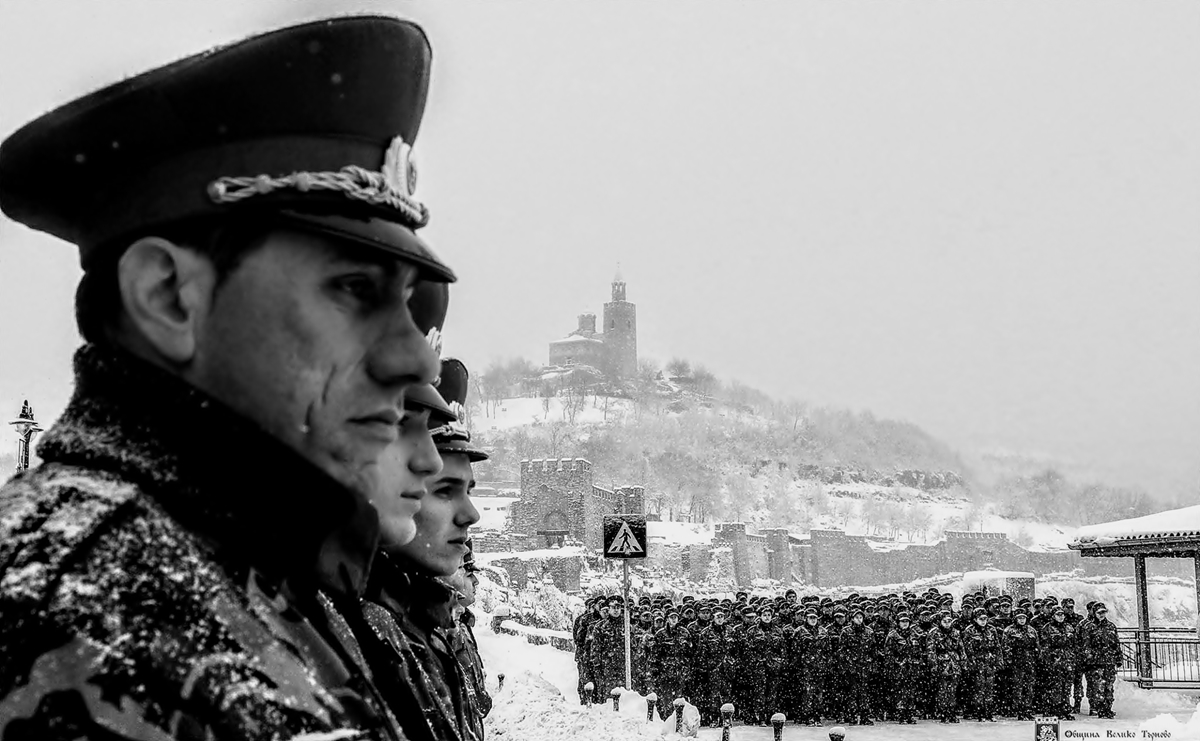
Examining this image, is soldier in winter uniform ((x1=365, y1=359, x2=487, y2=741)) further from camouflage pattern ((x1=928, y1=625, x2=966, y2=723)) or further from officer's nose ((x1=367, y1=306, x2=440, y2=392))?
camouflage pattern ((x1=928, y1=625, x2=966, y2=723))

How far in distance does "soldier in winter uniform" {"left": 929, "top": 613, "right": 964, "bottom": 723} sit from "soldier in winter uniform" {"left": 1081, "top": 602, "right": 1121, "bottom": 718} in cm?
199

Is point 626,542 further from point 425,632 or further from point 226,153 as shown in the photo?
point 226,153

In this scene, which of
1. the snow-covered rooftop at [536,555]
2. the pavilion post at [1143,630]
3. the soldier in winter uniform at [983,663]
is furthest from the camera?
the snow-covered rooftop at [536,555]

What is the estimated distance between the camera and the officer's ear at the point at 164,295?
1184 mm

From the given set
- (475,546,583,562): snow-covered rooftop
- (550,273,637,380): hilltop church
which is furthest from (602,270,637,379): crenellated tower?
(475,546,583,562): snow-covered rooftop

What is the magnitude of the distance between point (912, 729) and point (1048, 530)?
117369mm

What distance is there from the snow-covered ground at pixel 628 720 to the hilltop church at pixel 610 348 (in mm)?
112280

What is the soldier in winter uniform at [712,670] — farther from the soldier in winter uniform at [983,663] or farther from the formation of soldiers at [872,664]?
the soldier in winter uniform at [983,663]

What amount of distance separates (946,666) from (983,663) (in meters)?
0.66

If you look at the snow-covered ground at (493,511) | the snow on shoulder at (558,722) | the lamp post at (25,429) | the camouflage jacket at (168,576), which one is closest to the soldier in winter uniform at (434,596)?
the camouflage jacket at (168,576)

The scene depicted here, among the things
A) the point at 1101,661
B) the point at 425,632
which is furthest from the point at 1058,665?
the point at 425,632

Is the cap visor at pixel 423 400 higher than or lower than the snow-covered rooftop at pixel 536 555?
higher

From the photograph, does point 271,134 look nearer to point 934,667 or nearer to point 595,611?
point 934,667

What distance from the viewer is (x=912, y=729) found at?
560 inches
